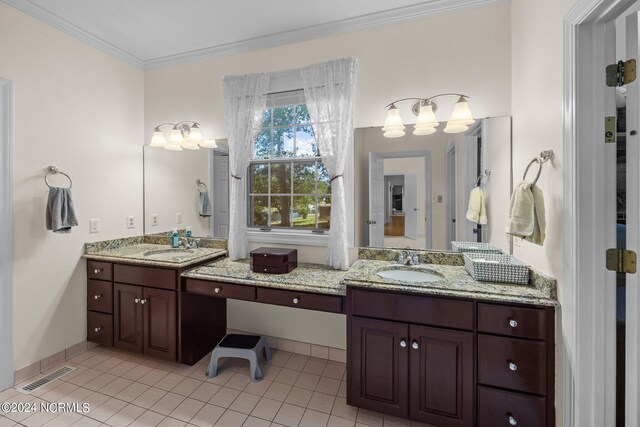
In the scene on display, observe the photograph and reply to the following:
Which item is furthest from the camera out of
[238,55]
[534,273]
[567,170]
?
[238,55]

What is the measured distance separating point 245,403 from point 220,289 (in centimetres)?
75

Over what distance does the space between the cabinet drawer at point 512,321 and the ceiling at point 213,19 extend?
1993 millimetres

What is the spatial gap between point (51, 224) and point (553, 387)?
325cm

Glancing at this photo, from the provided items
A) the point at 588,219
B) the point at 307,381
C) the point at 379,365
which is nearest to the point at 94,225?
the point at 307,381

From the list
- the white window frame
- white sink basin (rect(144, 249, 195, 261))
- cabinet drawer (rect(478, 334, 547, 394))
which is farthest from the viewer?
white sink basin (rect(144, 249, 195, 261))

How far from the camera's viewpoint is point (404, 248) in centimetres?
221

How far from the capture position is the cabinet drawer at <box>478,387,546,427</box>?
142 cm

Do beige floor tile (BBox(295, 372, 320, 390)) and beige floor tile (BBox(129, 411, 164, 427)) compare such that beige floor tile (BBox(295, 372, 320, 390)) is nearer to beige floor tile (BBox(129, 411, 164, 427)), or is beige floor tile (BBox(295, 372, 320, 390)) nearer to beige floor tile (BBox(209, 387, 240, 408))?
beige floor tile (BBox(209, 387, 240, 408))

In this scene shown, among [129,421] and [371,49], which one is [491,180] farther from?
[129,421]

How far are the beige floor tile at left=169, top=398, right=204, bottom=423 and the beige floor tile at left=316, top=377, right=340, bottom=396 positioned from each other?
78 centimetres

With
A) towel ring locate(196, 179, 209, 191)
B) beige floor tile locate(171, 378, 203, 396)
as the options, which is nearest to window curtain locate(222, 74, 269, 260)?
towel ring locate(196, 179, 209, 191)

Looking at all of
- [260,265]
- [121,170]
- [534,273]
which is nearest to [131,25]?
[121,170]

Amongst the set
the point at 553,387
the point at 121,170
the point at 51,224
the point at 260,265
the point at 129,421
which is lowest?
the point at 129,421

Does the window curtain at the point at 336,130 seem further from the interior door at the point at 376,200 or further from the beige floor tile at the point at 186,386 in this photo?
the beige floor tile at the point at 186,386
